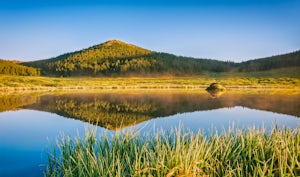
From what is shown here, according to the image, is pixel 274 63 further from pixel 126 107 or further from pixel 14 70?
pixel 126 107

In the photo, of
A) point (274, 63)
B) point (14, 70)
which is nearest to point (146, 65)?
point (274, 63)

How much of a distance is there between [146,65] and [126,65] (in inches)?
259

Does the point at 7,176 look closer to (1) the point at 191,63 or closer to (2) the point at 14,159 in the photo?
(2) the point at 14,159

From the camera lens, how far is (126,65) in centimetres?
10750

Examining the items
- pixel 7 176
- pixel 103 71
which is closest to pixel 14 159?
pixel 7 176

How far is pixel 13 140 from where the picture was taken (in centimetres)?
1168

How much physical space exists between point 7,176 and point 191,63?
109 meters

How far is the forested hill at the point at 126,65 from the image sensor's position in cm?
10612

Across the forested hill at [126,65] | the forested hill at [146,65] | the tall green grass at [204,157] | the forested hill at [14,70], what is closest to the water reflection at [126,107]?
the tall green grass at [204,157]

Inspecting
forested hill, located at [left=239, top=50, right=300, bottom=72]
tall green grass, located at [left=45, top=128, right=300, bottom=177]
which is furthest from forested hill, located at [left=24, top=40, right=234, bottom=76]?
tall green grass, located at [left=45, top=128, right=300, bottom=177]

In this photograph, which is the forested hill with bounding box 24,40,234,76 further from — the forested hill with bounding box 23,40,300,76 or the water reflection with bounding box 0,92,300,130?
the water reflection with bounding box 0,92,300,130

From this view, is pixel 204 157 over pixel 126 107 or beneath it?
over

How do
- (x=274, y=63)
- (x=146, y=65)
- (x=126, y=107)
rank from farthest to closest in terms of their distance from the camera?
(x=146, y=65) < (x=274, y=63) < (x=126, y=107)

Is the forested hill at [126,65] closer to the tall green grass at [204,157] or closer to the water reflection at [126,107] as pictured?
the water reflection at [126,107]
